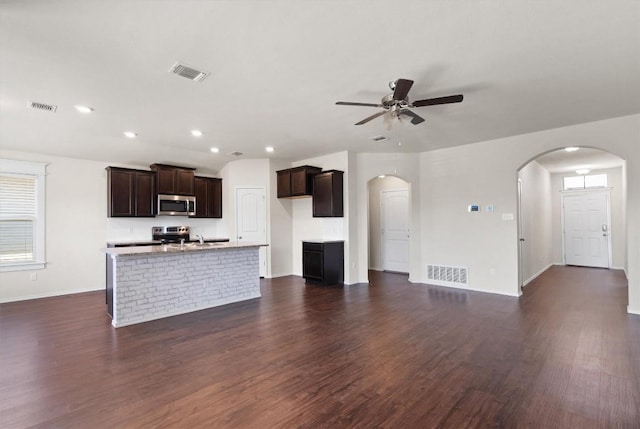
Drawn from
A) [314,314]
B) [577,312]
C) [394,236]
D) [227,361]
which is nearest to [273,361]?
[227,361]

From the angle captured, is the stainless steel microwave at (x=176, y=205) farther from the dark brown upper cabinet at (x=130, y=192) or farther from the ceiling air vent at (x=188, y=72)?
the ceiling air vent at (x=188, y=72)

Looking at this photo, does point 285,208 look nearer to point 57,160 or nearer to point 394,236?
point 394,236

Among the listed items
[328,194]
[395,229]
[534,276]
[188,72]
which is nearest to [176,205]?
[328,194]

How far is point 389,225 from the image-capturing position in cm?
796

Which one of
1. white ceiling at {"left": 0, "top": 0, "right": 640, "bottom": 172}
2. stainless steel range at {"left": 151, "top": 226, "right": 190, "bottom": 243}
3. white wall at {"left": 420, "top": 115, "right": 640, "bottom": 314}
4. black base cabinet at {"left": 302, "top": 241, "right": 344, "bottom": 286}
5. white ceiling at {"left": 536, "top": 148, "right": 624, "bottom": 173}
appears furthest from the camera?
stainless steel range at {"left": 151, "top": 226, "right": 190, "bottom": 243}

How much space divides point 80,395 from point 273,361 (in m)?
1.53

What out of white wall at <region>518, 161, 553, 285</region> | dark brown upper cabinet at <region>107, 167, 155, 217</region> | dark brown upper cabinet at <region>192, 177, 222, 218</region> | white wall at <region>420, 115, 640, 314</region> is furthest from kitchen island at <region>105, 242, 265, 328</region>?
white wall at <region>518, 161, 553, 285</region>

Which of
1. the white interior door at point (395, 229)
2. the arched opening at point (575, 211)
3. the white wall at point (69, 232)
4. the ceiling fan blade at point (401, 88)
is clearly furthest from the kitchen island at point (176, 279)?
the arched opening at point (575, 211)

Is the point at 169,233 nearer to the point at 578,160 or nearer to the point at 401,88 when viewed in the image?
the point at 401,88

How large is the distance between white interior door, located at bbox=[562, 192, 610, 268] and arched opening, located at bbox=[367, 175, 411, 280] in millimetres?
5087

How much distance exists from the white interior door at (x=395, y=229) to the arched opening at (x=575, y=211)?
2582 mm

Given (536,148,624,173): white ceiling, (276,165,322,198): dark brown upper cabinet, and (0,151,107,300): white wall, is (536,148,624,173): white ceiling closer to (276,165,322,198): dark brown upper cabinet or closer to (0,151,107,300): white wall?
(276,165,322,198): dark brown upper cabinet

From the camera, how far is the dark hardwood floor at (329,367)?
2.11 meters

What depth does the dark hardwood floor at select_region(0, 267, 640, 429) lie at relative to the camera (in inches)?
83.0
